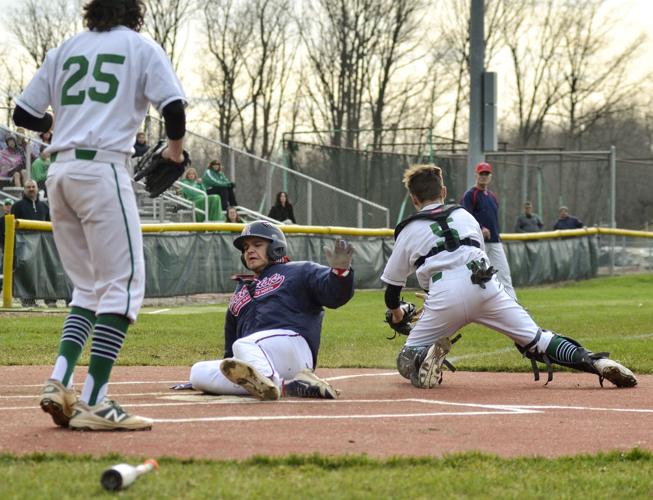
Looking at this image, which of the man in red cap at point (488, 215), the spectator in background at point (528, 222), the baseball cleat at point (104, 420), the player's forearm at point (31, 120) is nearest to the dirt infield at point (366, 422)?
the baseball cleat at point (104, 420)

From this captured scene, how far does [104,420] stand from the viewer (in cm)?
543

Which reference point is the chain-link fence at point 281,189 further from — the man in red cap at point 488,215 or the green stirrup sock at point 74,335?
the green stirrup sock at point 74,335

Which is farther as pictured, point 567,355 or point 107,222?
point 567,355

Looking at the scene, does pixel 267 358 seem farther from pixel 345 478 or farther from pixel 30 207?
pixel 30 207

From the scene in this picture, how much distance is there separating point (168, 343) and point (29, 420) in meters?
6.22

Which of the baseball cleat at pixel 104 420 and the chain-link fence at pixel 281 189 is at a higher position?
the chain-link fence at pixel 281 189

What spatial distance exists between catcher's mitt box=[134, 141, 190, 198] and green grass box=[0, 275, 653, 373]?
166 inches

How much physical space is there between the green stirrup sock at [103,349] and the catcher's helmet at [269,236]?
6.78ft

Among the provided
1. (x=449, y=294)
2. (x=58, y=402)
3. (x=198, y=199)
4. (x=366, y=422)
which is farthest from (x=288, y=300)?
(x=198, y=199)

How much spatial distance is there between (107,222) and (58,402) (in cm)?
85

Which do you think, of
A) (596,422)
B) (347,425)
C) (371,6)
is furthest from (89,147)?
(371,6)

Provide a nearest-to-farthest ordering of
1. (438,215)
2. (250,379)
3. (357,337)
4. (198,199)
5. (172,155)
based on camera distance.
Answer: (172,155) < (250,379) < (438,215) < (357,337) < (198,199)

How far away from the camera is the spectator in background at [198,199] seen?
2377cm

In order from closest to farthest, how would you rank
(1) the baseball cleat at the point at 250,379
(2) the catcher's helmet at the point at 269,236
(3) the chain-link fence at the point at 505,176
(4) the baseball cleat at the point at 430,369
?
(1) the baseball cleat at the point at 250,379
(2) the catcher's helmet at the point at 269,236
(4) the baseball cleat at the point at 430,369
(3) the chain-link fence at the point at 505,176
